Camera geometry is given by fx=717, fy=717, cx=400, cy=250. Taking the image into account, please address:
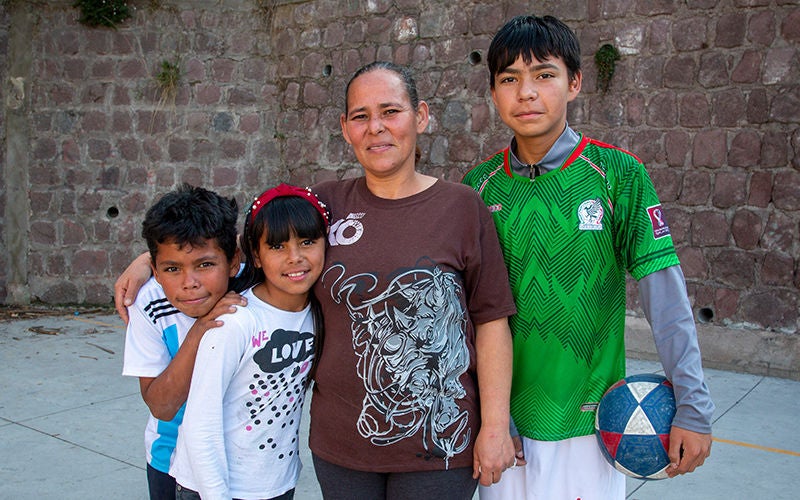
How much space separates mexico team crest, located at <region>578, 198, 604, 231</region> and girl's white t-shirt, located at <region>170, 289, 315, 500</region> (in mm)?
855

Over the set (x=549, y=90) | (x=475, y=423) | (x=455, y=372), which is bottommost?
(x=475, y=423)

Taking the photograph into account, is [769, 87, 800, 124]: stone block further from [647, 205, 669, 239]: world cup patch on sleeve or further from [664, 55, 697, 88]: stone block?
[647, 205, 669, 239]: world cup patch on sleeve

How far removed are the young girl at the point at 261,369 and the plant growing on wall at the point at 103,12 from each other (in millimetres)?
6826

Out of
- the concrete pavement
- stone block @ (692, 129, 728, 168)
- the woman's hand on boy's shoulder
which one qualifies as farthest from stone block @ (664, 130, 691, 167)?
the woman's hand on boy's shoulder

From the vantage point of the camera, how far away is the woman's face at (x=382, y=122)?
2.06 meters

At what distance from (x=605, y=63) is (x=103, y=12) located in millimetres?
5400

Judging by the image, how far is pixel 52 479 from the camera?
3.58m

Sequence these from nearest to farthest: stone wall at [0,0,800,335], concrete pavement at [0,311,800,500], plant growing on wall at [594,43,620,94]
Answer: concrete pavement at [0,311,800,500], plant growing on wall at [594,43,620,94], stone wall at [0,0,800,335]

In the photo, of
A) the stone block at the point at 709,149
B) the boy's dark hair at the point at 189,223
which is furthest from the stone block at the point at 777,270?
the boy's dark hair at the point at 189,223

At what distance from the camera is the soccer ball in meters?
1.94

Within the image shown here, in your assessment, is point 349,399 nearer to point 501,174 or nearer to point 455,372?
point 455,372

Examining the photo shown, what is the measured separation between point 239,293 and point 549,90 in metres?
1.12

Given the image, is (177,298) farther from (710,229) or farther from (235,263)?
(710,229)

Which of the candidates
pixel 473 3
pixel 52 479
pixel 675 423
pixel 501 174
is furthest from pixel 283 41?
pixel 675 423
